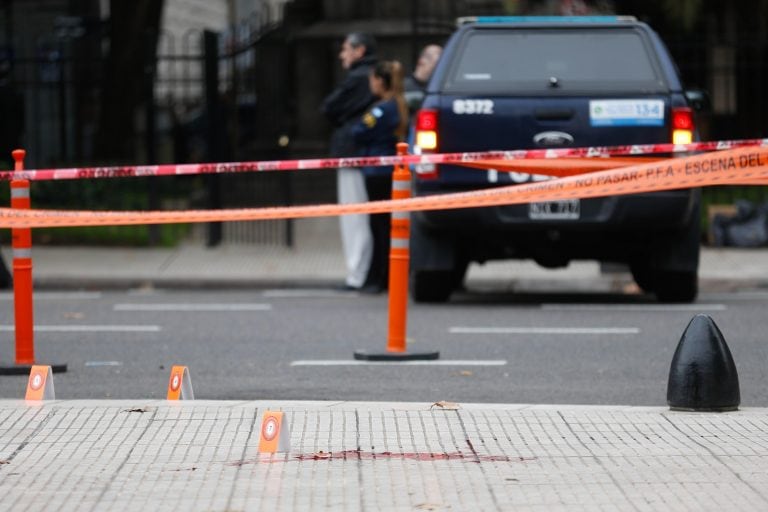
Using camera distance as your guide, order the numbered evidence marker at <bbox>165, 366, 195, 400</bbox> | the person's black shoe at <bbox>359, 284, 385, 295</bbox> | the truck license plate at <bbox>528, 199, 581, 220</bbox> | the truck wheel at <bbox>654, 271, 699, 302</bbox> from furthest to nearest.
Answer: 1. the person's black shoe at <bbox>359, 284, 385, 295</bbox>
2. the truck wheel at <bbox>654, 271, 699, 302</bbox>
3. the truck license plate at <bbox>528, 199, 581, 220</bbox>
4. the numbered evidence marker at <bbox>165, 366, 195, 400</bbox>

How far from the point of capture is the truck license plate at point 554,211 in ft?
37.9

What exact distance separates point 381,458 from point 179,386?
1.73m

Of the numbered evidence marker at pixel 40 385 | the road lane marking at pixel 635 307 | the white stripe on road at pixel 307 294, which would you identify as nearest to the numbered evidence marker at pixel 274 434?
the numbered evidence marker at pixel 40 385

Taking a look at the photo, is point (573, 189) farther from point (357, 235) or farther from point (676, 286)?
point (357, 235)

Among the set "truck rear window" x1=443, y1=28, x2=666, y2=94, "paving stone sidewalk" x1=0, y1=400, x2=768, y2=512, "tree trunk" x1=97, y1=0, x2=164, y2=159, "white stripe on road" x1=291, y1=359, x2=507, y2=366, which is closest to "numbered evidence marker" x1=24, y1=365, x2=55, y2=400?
"paving stone sidewalk" x1=0, y1=400, x2=768, y2=512

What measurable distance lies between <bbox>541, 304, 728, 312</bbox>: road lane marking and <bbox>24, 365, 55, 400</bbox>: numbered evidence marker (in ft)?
16.6

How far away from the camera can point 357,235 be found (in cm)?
1356

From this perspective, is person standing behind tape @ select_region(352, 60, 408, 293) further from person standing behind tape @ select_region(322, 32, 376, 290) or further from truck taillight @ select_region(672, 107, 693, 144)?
truck taillight @ select_region(672, 107, 693, 144)

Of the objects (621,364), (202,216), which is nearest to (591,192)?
(621,364)

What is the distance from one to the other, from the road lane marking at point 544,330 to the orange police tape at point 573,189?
4.48 ft

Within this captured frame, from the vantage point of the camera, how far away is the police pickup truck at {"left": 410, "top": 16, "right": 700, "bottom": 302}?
11.6 meters

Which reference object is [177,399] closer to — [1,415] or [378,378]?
[1,415]

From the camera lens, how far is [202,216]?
912 centimetres

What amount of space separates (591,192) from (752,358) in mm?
1367
